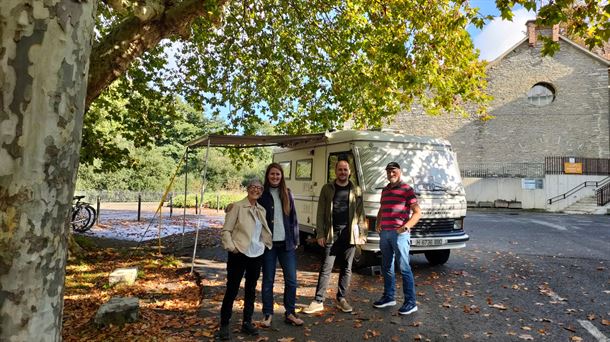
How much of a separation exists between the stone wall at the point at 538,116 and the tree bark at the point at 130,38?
2930cm

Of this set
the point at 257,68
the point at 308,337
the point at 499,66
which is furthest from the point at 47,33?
the point at 499,66

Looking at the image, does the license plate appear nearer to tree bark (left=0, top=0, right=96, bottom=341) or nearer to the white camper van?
the white camper van

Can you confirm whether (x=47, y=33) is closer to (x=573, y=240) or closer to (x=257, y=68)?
(x=257, y=68)

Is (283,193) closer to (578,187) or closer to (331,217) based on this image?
(331,217)

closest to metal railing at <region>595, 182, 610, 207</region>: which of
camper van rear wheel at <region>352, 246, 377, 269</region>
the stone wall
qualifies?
the stone wall

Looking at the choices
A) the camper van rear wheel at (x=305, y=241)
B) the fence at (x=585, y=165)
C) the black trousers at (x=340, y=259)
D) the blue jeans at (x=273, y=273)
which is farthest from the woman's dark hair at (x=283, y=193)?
the fence at (x=585, y=165)

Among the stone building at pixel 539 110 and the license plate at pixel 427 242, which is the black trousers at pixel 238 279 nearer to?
the license plate at pixel 427 242

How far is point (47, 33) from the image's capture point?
166 centimetres

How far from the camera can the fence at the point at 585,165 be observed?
27.8 metres

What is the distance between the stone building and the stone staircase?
5.44 m

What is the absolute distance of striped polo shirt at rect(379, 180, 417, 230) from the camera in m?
5.32

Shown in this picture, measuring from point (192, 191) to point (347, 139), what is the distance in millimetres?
28173

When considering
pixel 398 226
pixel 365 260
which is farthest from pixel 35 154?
pixel 365 260

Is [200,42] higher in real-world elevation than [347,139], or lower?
higher
